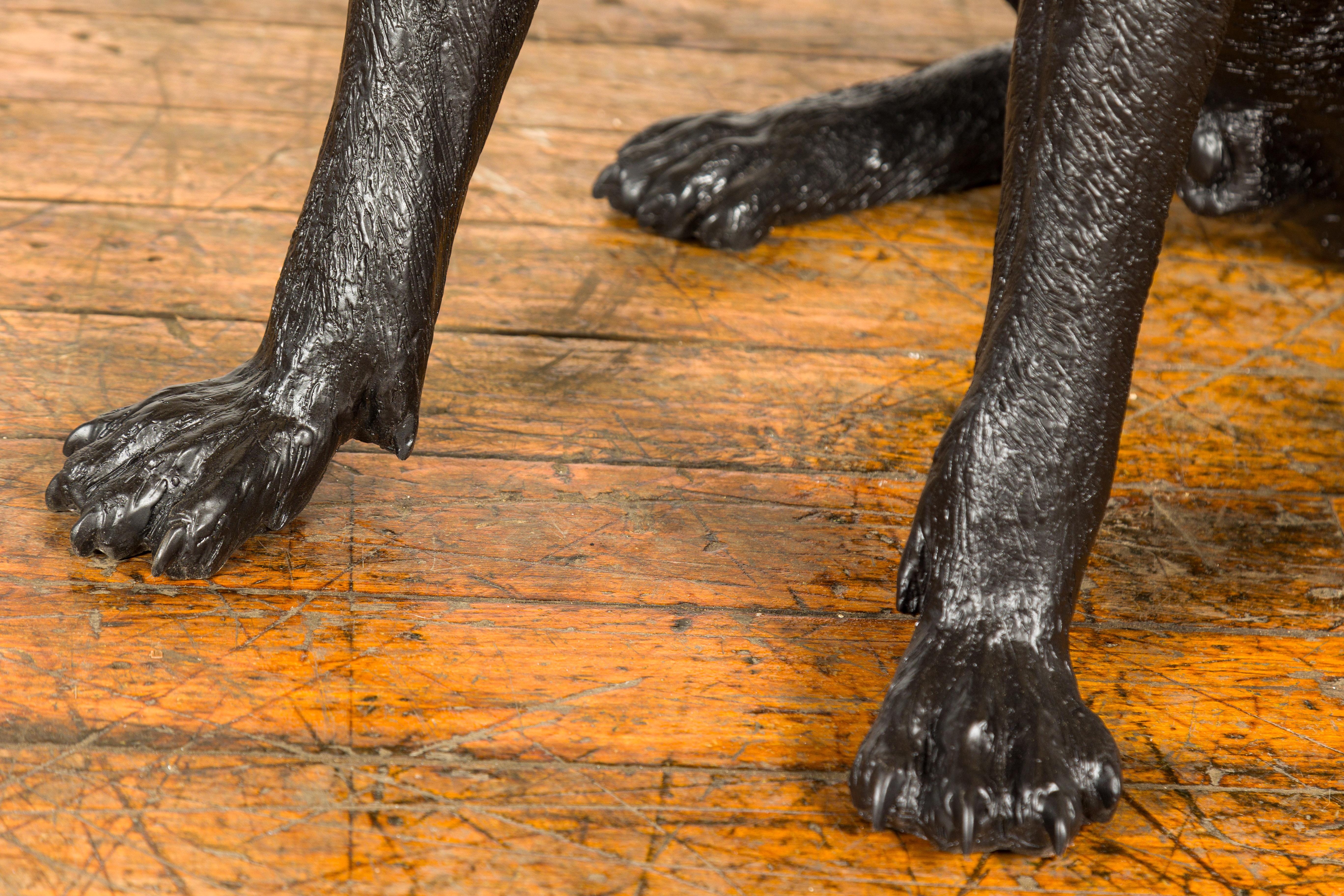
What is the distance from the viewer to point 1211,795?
97cm

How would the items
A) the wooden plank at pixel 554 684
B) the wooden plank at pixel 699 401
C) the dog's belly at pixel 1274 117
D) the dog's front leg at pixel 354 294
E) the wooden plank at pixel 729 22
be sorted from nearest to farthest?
the wooden plank at pixel 554 684
the dog's front leg at pixel 354 294
the wooden plank at pixel 699 401
the dog's belly at pixel 1274 117
the wooden plank at pixel 729 22

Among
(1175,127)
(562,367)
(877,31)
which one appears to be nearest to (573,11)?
(877,31)

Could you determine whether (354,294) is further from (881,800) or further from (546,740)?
(881,800)

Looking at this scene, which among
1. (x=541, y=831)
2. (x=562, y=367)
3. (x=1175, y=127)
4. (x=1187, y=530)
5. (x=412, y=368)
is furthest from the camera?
(x=562, y=367)

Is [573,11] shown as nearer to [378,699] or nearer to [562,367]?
[562,367]

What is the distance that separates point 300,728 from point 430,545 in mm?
221

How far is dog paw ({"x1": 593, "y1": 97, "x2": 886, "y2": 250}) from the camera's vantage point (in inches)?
63.3

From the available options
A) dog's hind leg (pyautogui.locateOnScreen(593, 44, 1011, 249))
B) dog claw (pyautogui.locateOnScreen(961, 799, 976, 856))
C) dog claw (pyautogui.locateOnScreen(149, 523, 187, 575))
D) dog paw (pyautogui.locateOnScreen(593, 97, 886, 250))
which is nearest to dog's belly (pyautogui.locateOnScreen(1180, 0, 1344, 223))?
dog's hind leg (pyautogui.locateOnScreen(593, 44, 1011, 249))

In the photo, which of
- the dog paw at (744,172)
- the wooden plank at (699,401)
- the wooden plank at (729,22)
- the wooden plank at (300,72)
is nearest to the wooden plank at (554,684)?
the wooden plank at (699,401)

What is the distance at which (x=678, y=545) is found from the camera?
1159mm

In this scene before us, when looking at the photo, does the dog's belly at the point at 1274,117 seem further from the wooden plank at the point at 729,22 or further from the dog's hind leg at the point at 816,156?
the wooden plank at the point at 729,22

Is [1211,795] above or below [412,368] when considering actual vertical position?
below

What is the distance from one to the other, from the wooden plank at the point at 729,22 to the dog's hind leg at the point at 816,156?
0.46m

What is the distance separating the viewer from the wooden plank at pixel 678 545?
1091 mm
